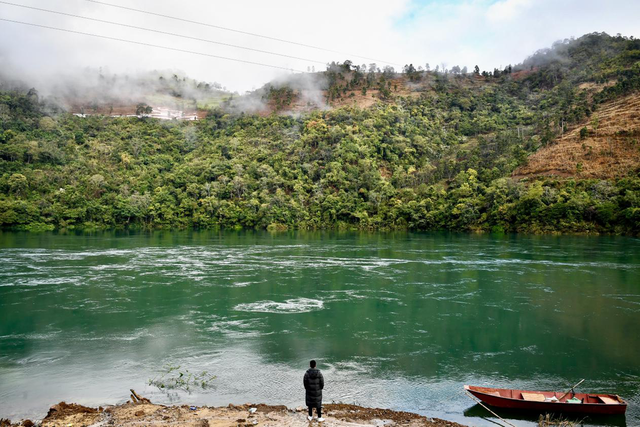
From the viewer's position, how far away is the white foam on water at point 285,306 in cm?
2345

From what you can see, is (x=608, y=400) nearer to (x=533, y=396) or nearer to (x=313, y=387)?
(x=533, y=396)

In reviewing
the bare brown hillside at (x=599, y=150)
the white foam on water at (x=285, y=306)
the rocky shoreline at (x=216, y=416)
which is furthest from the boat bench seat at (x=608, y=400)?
the bare brown hillside at (x=599, y=150)

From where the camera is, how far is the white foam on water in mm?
23455

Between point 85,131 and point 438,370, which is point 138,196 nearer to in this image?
point 85,131

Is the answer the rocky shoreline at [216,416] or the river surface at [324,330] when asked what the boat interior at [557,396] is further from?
the rocky shoreline at [216,416]

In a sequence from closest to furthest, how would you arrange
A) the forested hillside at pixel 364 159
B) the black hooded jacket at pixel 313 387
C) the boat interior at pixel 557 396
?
1. the black hooded jacket at pixel 313 387
2. the boat interior at pixel 557 396
3. the forested hillside at pixel 364 159

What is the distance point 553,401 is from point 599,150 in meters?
77.4

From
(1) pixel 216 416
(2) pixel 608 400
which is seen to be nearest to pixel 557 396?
(2) pixel 608 400

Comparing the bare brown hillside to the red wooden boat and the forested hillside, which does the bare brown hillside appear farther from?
the red wooden boat

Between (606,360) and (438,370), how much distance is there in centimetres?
634

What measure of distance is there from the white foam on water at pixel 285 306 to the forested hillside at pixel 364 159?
56960 millimetres

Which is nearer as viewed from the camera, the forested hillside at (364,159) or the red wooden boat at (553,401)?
the red wooden boat at (553,401)

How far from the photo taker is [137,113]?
156 m

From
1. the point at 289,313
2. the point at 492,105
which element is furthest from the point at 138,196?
the point at 492,105
